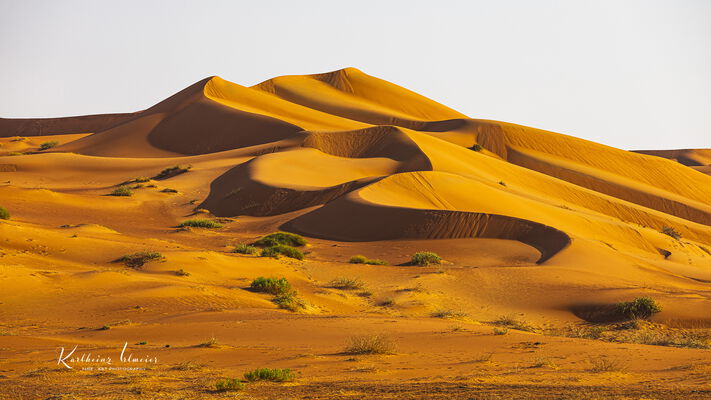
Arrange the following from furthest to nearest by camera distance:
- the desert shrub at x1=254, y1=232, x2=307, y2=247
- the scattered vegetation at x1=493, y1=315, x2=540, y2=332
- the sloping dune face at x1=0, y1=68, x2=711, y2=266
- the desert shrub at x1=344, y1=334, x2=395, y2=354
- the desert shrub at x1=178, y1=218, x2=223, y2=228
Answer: the desert shrub at x1=178, y1=218, x2=223, y2=228
the sloping dune face at x1=0, y1=68, x2=711, y2=266
the desert shrub at x1=254, y1=232, x2=307, y2=247
the scattered vegetation at x1=493, y1=315, x2=540, y2=332
the desert shrub at x1=344, y1=334, x2=395, y2=354

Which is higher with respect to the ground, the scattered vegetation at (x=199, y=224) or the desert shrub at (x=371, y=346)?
the desert shrub at (x=371, y=346)

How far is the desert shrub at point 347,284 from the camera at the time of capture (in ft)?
75.1

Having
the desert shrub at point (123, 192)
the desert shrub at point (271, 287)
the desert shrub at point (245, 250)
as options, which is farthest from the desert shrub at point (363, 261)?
the desert shrub at point (123, 192)

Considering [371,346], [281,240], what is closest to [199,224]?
[281,240]

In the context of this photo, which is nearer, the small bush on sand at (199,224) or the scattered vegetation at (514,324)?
the scattered vegetation at (514,324)

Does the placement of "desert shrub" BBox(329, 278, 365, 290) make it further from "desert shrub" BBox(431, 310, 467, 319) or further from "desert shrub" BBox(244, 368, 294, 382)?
"desert shrub" BBox(244, 368, 294, 382)

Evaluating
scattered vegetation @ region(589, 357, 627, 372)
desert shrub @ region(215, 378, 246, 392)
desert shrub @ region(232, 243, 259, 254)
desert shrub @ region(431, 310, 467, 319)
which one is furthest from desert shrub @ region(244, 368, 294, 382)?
desert shrub @ region(232, 243, 259, 254)

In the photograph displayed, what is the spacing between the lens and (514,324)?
18.5m

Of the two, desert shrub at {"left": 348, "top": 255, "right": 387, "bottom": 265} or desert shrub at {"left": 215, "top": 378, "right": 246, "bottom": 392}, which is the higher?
desert shrub at {"left": 215, "top": 378, "right": 246, "bottom": 392}

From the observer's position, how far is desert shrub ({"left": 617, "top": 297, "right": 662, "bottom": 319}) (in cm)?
1895

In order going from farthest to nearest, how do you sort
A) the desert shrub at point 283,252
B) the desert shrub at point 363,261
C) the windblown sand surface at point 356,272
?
the desert shrub at point 283,252, the desert shrub at point 363,261, the windblown sand surface at point 356,272

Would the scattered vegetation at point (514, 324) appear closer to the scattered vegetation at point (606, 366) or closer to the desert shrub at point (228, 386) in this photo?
the scattered vegetation at point (606, 366)

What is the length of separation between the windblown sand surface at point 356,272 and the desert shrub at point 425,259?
2.06ft

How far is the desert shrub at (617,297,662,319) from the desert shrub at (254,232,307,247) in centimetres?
1435
